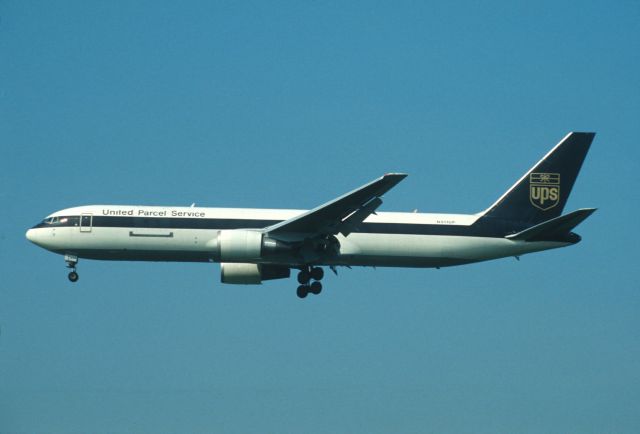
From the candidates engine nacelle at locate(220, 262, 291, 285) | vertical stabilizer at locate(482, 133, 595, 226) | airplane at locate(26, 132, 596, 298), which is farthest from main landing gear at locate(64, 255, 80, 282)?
vertical stabilizer at locate(482, 133, 595, 226)

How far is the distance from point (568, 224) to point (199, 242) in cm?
1664

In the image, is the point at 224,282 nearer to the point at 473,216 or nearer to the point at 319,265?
the point at 319,265

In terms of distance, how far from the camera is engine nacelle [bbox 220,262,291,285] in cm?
4700

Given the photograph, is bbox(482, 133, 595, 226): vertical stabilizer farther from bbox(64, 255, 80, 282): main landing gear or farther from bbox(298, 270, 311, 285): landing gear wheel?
bbox(64, 255, 80, 282): main landing gear

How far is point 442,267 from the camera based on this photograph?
46.7m

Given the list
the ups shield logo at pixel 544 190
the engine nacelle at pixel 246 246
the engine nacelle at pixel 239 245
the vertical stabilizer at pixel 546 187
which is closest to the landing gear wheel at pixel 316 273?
the engine nacelle at pixel 246 246

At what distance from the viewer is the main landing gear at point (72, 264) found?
46.6 metres

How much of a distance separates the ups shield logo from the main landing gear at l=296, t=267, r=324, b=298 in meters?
11.0

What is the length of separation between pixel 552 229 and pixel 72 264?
2241cm

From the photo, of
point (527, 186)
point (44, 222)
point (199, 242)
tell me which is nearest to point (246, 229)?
point (199, 242)

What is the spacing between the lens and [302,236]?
145ft

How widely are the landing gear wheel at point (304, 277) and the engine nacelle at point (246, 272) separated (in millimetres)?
1697

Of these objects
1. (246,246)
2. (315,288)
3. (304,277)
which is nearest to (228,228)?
(246,246)

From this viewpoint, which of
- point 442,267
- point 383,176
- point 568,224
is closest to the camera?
point 383,176
